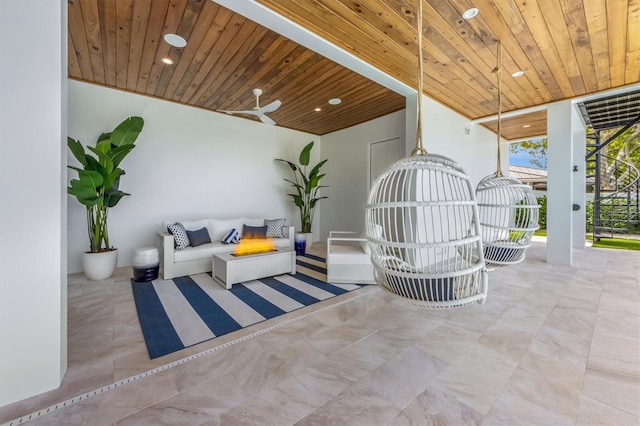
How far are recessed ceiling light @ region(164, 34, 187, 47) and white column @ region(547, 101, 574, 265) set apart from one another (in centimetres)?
572

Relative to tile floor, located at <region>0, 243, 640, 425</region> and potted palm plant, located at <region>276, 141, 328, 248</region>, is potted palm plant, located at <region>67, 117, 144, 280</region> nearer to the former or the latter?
tile floor, located at <region>0, 243, 640, 425</region>

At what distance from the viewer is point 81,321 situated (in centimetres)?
227

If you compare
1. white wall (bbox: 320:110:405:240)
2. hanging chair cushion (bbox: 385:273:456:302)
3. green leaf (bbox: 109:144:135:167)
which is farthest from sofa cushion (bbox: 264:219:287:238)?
hanging chair cushion (bbox: 385:273:456:302)

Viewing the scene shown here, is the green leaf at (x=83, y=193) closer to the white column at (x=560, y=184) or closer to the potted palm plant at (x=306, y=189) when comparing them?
the potted palm plant at (x=306, y=189)

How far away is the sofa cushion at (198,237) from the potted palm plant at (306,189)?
2.06 m

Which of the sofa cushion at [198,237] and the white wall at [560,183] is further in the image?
the white wall at [560,183]

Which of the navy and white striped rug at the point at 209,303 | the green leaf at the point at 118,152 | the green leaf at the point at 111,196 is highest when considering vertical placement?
the green leaf at the point at 118,152

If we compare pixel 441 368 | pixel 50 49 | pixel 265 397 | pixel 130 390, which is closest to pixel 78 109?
pixel 50 49

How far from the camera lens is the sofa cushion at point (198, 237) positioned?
389 centimetres

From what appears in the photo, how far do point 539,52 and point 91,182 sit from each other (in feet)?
18.1

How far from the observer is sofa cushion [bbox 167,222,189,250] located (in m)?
3.70

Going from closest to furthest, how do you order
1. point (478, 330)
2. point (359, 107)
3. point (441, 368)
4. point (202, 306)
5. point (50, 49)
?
point (50, 49) → point (441, 368) → point (478, 330) → point (202, 306) → point (359, 107)

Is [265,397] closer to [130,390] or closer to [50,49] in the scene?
[130,390]

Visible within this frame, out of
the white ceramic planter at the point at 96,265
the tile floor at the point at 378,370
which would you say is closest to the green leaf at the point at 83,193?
the white ceramic planter at the point at 96,265
